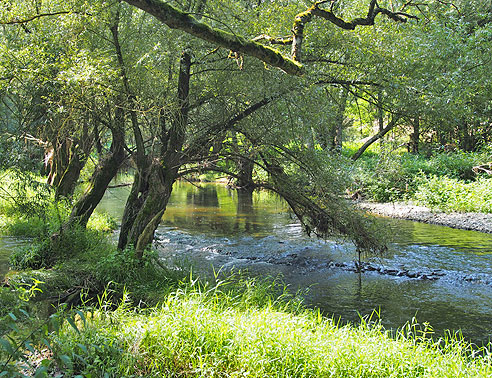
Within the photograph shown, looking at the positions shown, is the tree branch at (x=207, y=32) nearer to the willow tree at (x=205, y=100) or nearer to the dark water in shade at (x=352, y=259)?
the willow tree at (x=205, y=100)

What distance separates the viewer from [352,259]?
1095 cm

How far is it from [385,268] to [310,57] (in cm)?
504

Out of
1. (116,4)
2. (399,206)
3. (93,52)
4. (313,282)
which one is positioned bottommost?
(313,282)

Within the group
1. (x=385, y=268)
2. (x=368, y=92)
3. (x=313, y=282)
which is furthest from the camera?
(x=385, y=268)

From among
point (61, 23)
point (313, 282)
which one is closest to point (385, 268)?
point (313, 282)

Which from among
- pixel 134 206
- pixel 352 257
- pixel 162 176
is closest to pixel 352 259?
pixel 352 257

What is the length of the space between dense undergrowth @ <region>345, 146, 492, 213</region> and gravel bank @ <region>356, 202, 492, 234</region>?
0.61m

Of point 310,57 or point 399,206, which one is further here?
point 399,206

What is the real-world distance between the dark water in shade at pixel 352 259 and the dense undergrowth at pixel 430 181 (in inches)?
114

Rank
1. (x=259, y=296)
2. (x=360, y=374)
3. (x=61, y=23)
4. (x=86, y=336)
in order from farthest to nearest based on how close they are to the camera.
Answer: (x=61, y=23) < (x=259, y=296) < (x=86, y=336) < (x=360, y=374)

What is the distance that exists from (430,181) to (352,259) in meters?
10.0

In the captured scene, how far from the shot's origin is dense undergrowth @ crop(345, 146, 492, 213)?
1753 cm

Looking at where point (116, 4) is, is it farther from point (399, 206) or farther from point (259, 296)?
point (399, 206)

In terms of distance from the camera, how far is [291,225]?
15719mm
